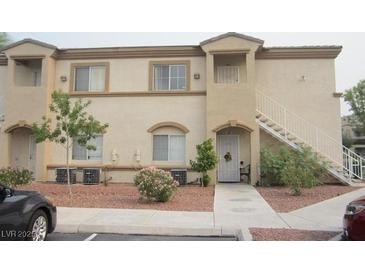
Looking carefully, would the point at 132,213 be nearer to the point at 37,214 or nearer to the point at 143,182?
the point at 143,182

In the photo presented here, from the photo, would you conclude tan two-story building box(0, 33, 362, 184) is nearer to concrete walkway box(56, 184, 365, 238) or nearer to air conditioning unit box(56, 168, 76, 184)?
air conditioning unit box(56, 168, 76, 184)

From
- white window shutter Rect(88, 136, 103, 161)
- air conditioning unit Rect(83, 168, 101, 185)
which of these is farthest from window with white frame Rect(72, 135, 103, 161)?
air conditioning unit Rect(83, 168, 101, 185)

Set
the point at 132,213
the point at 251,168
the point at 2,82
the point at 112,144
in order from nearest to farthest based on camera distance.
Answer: the point at 132,213 → the point at 251,168 → the point at 112,144 → the point at 2,82

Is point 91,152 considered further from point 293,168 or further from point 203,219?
point 203,219

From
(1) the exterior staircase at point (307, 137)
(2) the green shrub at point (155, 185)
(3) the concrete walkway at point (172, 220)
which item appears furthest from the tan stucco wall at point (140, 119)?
(3) the concrete walkway at point (172, 220)

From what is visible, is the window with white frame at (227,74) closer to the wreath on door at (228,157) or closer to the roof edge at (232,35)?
the roof edge at (232,35)

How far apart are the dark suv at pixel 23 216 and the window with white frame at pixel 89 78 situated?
12.5 m

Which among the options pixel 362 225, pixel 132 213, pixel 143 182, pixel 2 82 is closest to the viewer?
pixel 362 225

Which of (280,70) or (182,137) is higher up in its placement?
(280,70)

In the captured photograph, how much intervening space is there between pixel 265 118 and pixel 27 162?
12.5 meters

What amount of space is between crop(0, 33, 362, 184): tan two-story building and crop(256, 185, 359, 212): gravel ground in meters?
2.31

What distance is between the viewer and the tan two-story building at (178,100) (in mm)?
17625

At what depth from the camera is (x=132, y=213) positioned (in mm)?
10031

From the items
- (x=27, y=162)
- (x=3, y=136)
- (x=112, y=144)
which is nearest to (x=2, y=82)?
(x=3, y=136)
